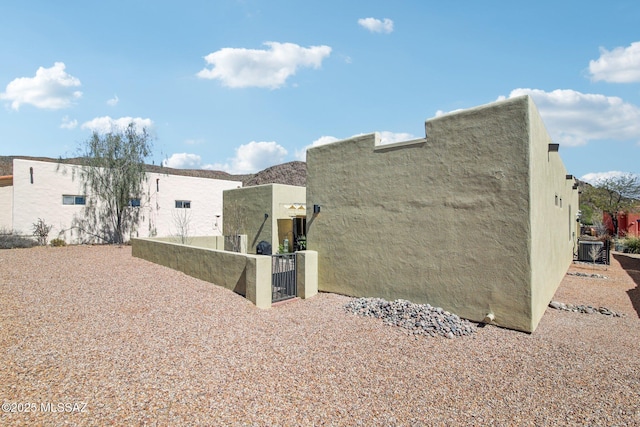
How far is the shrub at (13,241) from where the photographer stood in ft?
46.5

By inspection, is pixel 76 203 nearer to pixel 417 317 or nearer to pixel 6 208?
pixel 6 208

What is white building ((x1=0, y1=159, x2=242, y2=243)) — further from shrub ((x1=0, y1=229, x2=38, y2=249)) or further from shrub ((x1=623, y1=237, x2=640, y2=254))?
shrub ((x1=623, y1=237, x2=640, y2=254))

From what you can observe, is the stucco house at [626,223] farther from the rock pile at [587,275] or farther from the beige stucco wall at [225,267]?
the beige stucco wall at [225,267]

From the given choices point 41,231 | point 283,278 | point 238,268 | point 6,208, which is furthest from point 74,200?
point 283,278

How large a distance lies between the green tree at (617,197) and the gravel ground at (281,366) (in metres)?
30.3

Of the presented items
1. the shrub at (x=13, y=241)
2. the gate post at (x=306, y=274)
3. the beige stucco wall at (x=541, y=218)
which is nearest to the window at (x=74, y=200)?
the shrub at (x=13, y=241)

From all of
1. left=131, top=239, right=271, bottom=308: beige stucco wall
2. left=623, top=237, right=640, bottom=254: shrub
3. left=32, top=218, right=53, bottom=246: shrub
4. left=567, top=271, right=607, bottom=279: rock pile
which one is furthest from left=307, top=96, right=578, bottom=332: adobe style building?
left=623, top=237, right=640, bottom=254: shrub

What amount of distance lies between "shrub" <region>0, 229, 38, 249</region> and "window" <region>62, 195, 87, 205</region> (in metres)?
2.51

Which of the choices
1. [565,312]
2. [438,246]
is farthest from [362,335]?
[565,312]

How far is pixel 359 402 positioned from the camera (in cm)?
402

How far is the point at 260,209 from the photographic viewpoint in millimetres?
16688

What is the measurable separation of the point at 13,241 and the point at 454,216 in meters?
18.2

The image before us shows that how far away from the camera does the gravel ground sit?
372 cm

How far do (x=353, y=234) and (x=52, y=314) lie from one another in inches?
262
